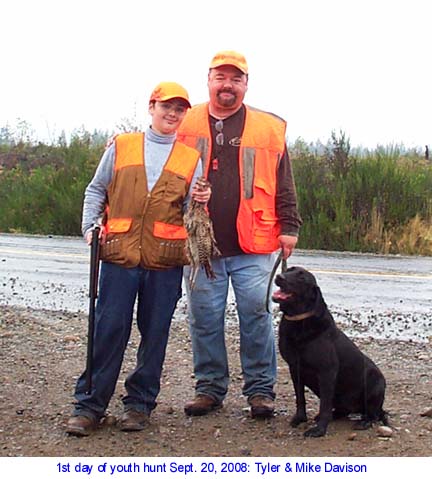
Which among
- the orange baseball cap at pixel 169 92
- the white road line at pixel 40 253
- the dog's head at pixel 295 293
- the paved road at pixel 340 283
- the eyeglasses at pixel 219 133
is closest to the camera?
the orange baseball cap at pixel 169 92

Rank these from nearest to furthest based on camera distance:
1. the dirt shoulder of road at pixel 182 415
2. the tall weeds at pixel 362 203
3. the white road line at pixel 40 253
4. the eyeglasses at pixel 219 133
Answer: the dirt shoulder of road at pixel 182 415, the eyeglasses at pixel 219 133, the white road line at pixel 40 253, the tall weeds at pixel 362 203

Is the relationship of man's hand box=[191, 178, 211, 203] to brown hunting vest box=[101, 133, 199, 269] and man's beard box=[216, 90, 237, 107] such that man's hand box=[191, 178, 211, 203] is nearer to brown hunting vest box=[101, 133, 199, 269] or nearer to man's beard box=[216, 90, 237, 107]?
brown hunting vest box=[101, 133, 199, 269]

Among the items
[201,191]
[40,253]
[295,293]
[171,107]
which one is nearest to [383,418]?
[295,293]

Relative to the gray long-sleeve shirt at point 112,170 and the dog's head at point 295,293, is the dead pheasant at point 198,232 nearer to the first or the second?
the gray long-sleeve shirt at point 112,170

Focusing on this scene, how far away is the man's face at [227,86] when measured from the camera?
5.94m

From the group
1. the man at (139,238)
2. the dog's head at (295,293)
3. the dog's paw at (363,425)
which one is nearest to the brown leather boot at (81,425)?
the man at (139,238)

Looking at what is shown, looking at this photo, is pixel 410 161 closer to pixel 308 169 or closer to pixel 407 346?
pixel 308 169

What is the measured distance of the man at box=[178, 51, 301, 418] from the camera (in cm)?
600

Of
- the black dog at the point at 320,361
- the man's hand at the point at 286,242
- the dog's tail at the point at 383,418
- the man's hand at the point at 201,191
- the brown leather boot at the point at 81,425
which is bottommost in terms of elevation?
the brown leather boot at the point at 81,425

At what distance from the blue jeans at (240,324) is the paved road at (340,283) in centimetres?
291

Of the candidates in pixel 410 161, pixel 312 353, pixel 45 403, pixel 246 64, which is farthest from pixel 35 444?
pixel 410 161

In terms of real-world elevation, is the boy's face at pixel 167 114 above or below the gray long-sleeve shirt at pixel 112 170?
above
